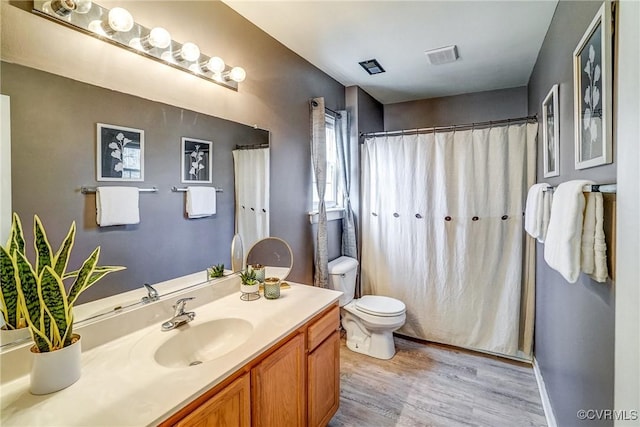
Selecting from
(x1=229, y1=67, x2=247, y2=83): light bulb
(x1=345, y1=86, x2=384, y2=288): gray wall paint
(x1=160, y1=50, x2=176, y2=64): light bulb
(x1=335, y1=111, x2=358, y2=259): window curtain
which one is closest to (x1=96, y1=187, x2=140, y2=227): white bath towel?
(x1=160, y1=50, x2=176, y2=64): light bulb

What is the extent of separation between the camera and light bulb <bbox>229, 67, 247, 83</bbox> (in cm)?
166

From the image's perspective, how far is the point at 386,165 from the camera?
2.87m

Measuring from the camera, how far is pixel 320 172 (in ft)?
7.93

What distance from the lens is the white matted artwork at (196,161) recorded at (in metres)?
1.46

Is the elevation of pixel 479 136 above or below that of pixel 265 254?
above

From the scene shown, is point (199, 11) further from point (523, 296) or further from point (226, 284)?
point (523, 296)

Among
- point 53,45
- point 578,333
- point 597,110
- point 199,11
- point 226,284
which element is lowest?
point 578,333

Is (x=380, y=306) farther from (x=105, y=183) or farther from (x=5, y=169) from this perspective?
Result: (x=5, y=169)

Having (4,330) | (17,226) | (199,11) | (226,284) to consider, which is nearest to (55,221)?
(17,226)

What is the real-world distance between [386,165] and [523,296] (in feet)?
5.21

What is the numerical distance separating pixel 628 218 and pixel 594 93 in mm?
600

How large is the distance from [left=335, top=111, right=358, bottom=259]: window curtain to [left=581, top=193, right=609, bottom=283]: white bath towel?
198cm

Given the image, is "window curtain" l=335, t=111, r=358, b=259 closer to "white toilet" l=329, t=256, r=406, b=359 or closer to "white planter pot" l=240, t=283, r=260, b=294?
"white toilet" l=329, t=256, r=406, b=359

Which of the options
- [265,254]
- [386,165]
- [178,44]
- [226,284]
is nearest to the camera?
[178,44]
